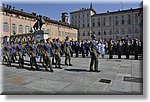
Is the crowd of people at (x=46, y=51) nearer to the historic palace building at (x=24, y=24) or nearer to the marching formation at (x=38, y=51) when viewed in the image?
A: the marching formation at (x=38, y=51)

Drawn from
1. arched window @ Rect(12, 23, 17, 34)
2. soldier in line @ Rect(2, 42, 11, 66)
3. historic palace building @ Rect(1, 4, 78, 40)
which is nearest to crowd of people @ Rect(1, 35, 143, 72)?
soldier in line @ Rect(2, 42, 11, 66)

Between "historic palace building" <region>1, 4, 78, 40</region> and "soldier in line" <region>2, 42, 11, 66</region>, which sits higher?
"historic palace building" <region>1, 4, 78, 40</region>

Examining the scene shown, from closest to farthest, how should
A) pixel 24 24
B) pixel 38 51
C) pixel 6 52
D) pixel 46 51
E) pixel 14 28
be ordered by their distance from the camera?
pixel 46 51 → pixel 38 51 → pixel 6 52 → pixel 14 28 → pixel 24 24

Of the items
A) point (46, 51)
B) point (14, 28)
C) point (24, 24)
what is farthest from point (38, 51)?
point (24, 24)

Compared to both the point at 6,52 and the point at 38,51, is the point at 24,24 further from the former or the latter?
the point at 38,51

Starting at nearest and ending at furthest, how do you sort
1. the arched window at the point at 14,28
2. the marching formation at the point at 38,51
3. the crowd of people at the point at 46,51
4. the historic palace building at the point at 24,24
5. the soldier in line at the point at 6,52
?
1. the crowd of people at the point at 46,51
2. the marching formation at the point at 38,51
3. the soldier in line at the point at 6,52
4. the historic palace building at the point at 24,24
5. the arched window at the point at 14,28

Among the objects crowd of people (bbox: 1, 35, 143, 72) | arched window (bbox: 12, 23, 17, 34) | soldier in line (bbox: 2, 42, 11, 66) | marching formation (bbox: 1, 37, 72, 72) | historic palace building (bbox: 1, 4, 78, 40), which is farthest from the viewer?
arched window (bbox: 12, 23, 17, 34)

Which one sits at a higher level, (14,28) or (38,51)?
(14,28)

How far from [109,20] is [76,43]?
30.7 m

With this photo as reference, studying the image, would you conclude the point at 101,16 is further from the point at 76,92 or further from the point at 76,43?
the point at 76,92

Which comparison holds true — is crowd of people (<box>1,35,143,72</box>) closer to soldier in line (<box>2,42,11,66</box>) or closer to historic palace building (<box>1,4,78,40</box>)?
soldier in line (<box>2,42,11,66</box>)

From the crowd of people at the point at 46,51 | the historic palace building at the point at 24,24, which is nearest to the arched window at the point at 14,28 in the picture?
the historic palace building at the point at 24,24

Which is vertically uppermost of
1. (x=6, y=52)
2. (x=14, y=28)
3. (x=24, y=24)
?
(x=24, y=24)

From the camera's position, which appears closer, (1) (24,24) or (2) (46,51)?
(2) (46,51)
